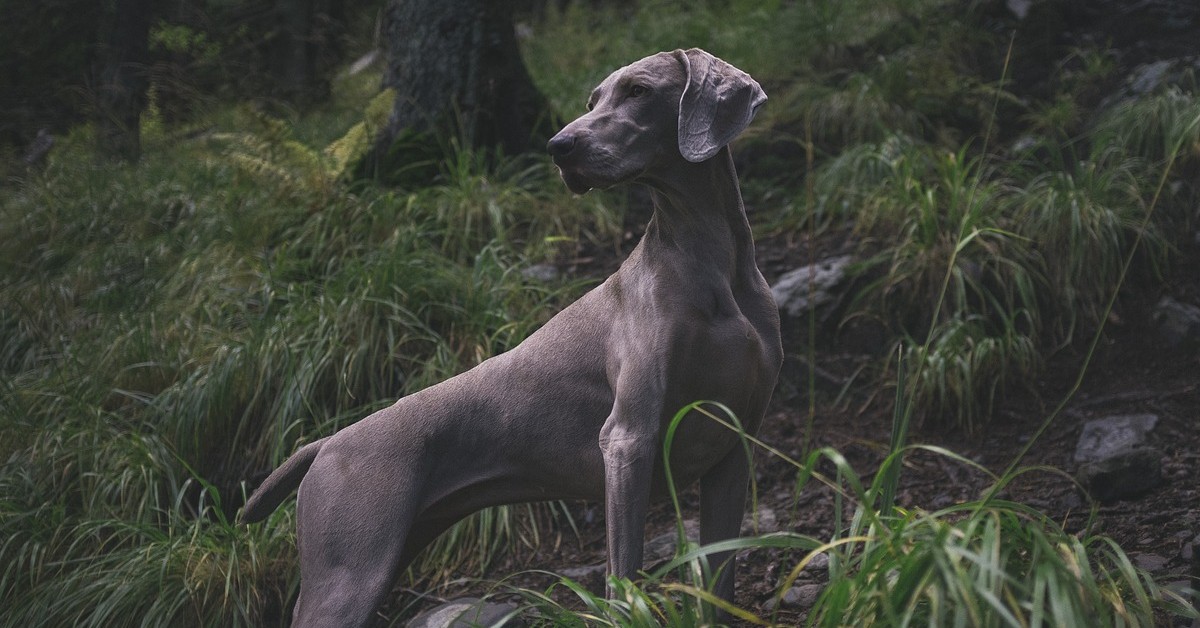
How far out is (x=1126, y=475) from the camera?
3637mm

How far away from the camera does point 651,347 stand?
249 centimetres

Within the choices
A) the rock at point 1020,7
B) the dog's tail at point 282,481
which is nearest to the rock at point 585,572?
the dog's tail at point 282,481

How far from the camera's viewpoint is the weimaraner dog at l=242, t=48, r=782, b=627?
8.08 ft

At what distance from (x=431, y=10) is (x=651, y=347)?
444cm

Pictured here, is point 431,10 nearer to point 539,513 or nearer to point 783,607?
point 539,513

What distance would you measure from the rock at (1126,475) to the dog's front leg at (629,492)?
2.12 metres

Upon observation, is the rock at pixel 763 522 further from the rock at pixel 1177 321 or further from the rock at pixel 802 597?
the rock at pixel 1177 321

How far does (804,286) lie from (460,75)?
2.62 m

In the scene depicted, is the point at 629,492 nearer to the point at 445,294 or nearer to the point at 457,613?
the point at 457,613

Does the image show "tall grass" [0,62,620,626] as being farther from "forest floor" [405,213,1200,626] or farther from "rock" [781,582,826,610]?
"rock" [781,582,826,610]

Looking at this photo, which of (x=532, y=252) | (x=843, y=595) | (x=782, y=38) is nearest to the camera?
(x=843, y=595)

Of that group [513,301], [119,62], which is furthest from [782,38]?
[119,62]

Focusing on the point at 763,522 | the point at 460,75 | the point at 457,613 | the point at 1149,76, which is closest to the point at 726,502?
the point at 457,613

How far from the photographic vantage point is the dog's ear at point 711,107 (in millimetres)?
2449
